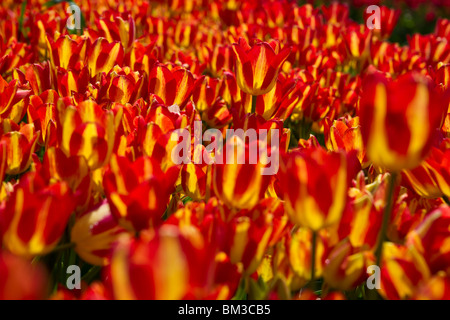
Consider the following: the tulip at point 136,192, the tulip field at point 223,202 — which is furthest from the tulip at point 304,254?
the tulip at point 136,192

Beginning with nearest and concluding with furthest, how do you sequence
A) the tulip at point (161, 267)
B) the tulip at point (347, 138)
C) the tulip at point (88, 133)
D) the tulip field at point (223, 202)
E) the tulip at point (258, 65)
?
the tulip at point (161, 267)
the tulip field at point (223, 202)
the tulip at point (88, 133)
the tulip at point (347, 138)
the tulip at point (258, 65)

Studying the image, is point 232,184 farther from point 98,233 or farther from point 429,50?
point 429,50

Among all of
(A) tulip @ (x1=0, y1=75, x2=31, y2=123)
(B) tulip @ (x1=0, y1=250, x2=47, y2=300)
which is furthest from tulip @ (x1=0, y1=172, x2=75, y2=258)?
(A) tulip @ (x1=0, y1=75, x2=31, y2=123)

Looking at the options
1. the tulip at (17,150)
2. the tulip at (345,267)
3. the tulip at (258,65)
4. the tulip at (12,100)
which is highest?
the tulip at (258,65)

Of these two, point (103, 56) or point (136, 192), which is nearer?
point (136, 192)

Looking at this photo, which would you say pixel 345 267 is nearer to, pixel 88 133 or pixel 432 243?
pixel 432 243

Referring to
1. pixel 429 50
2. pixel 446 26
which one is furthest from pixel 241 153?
pixel 446 26

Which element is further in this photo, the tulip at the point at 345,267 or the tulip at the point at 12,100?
the tulip at the point at 12,100

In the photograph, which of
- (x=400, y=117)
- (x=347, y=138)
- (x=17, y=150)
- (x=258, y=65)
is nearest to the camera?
(x=400, y=117)

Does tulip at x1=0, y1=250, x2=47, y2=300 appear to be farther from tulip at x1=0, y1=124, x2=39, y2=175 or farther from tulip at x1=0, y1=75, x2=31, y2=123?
tulip at x1=0, y1=75, x2=31, y2=123

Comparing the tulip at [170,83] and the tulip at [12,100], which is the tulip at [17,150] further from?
the tulip at [170,83]

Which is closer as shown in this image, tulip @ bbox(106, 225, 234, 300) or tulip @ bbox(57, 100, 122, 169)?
tulip @ bbox(106, 225, 234, 300)

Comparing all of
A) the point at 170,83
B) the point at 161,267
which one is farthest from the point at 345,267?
the point at 170,83

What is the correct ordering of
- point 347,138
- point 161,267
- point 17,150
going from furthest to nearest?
point 347,138, point 17,150, point 161,267
